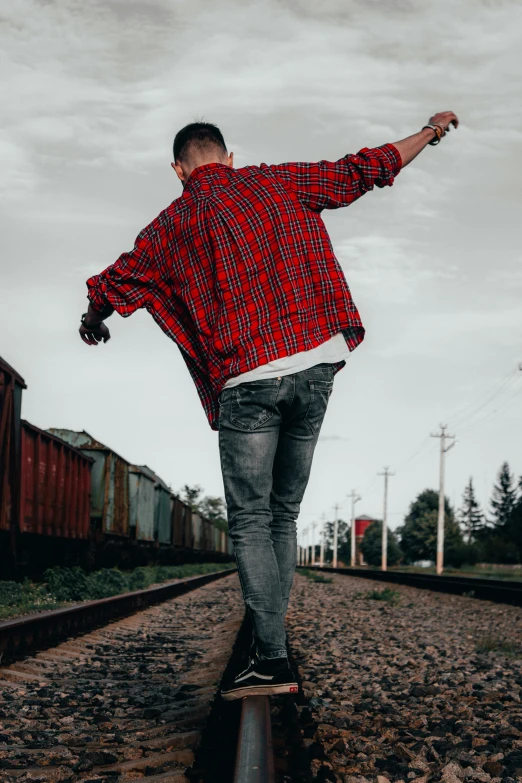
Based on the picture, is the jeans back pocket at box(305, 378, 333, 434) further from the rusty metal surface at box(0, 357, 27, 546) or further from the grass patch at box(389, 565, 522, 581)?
the grass patch at box(389, 565, 522, 581)

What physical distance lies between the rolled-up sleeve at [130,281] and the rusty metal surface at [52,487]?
7.77m

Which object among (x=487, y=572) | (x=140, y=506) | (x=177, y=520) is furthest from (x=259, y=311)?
(x=487, y=572)

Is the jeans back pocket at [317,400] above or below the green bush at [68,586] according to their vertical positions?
above

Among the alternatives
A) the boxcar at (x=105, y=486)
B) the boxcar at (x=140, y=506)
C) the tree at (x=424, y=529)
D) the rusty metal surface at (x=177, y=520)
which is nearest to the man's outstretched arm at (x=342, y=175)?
the boxcar at (x=105, y=486)

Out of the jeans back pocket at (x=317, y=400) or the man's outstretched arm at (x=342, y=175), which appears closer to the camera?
the jeans back pocket at (x=317, y=400)

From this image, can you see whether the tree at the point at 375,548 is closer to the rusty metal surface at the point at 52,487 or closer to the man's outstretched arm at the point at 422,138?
the rusty metal surface at the point at 52,487

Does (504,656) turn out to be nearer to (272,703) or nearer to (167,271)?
(272,703)

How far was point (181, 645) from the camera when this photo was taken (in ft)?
20.6

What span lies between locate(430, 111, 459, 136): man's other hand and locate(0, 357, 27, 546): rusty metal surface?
7098 mm

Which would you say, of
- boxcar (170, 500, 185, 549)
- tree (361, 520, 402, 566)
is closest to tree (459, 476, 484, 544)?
tree (361, 520, 402, 566)

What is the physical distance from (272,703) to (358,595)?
1164 centimetres

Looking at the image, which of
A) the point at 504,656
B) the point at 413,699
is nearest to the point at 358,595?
the point at 504,656

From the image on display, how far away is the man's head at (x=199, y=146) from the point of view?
10.2 ft

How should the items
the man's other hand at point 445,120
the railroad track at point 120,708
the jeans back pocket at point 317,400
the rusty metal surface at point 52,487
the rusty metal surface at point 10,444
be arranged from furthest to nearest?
the rusty metal surface at point 52,487 < the rusty metal surface at point 10,444 < the man's other hand at point 445,120 < the jeans back pocket at point 317,400 < the railroad track at point 120,708
